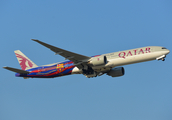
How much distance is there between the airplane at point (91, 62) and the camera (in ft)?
139

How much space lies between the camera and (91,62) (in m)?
43.2

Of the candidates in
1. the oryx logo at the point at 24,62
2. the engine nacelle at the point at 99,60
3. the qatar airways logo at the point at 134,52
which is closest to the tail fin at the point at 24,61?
the oryx logo at the point at 24,62

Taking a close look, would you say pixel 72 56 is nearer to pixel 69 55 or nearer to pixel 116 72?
pixel 69 55

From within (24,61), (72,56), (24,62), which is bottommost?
(72,56)

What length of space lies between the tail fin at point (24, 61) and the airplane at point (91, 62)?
1638 mm

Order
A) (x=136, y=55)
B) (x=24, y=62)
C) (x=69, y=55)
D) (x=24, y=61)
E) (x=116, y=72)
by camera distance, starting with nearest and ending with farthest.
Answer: (x=136, y=55) < (x=69, y=55) < (x=116, y=72) < (x=24, y=62) < (x=24, y=61)

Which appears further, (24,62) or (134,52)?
(24,62)

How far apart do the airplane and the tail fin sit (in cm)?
164

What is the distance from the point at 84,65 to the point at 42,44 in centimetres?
886

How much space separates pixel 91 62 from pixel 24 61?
14952 millimetres

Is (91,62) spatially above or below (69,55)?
below

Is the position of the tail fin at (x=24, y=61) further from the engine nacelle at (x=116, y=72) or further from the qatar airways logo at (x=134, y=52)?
the qatar airways logo at (x=134, y=52)

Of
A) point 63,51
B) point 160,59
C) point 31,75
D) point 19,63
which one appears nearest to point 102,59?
point 63,51

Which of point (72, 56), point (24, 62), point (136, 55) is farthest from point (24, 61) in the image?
point (136, 55)
